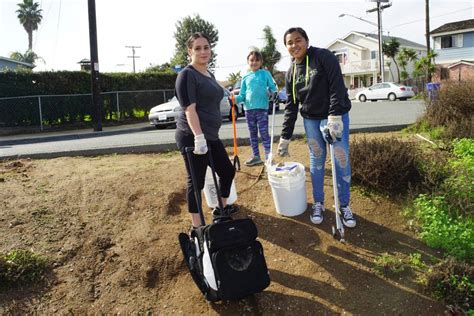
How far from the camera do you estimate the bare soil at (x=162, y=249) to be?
3521 mm

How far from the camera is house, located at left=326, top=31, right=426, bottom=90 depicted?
51.8 metres

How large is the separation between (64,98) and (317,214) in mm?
14469

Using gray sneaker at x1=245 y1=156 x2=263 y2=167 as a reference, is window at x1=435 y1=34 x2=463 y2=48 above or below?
above

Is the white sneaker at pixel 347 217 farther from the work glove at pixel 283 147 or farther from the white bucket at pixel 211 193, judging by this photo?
the white bucket at pixel 211 193

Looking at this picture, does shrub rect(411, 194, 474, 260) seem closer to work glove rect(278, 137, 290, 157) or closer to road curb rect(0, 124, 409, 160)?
work glove rect(278, 137, 290, 157)

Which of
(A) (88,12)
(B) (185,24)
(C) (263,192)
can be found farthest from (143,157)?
(B) (185,24)

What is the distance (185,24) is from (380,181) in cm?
4469

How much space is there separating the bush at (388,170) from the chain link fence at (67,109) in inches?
545

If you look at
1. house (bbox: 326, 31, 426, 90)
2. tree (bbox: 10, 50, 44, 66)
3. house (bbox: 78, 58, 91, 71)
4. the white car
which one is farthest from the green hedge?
tree (bbox: 10, 50, 44, 66)

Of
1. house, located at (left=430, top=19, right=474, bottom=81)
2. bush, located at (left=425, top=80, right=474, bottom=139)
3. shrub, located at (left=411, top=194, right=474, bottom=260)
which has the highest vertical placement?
house, located at (left=430, top=19, right=474, bottom=81)

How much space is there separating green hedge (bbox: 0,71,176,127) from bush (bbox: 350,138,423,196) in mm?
14220

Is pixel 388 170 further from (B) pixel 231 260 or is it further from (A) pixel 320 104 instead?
(B) pixel 231 260

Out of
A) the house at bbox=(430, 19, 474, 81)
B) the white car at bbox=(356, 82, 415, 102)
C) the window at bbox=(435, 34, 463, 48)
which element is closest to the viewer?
the white car at bbox=(356, 82, 415, 102)

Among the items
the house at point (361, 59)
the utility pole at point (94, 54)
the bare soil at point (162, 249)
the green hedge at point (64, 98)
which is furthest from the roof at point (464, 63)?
the bare soil at point (162, 249)
